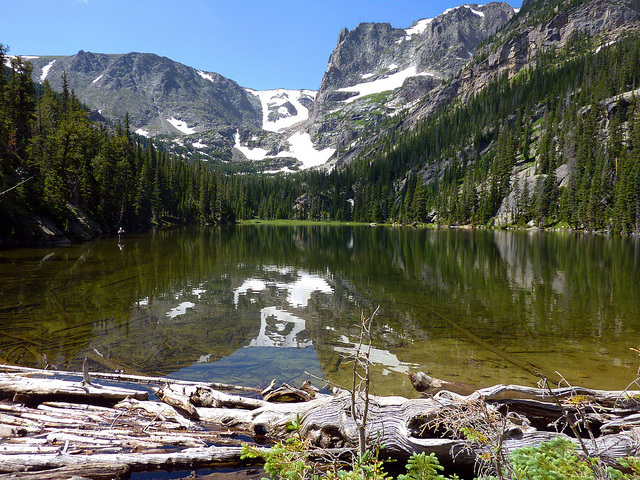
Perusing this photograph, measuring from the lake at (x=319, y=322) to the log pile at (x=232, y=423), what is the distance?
3.90 ft

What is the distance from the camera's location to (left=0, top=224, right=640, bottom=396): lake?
28.4ft

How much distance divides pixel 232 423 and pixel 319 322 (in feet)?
24.5

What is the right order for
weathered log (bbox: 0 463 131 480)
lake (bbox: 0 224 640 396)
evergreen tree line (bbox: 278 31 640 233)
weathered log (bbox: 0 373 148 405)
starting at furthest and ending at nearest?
evergreen tree line (bbox: 278 31 640 233) → lake (bbox: 0 224 640 396) → weathered log (bbox: 0 373 148 405) → weathered log (bbox: 0 463 131 480)

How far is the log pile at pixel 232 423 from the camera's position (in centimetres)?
391

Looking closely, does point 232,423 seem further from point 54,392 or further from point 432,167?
point 432,167

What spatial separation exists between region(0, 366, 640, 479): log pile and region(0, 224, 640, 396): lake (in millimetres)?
1188

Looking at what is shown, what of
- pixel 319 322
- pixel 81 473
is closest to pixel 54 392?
pixel 81 473

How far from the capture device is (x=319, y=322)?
12828mm

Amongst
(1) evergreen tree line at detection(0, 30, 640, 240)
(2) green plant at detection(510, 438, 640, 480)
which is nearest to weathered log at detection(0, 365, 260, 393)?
(2) green plant at detection(510, 438, 640, 480)

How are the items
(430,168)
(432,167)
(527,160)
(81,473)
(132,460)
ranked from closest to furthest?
(81,473)
(132,460)
(527,160)
(432,167)
(430,168)

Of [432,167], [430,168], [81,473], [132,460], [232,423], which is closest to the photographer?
[81,473]

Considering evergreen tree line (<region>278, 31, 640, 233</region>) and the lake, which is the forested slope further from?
the lake

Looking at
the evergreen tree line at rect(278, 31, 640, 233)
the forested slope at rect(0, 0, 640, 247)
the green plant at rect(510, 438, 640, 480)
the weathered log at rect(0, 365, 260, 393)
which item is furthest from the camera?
the evergreen tree line at rect(278, 31, 640, 233)

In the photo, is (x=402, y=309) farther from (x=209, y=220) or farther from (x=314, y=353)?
(x=209, y=220)
